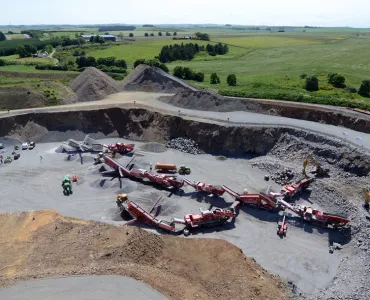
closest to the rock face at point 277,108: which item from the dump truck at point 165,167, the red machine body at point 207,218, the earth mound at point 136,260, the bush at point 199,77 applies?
the dump truck at point 165,167

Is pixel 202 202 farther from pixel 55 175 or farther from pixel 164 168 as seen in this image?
pixel 55 175

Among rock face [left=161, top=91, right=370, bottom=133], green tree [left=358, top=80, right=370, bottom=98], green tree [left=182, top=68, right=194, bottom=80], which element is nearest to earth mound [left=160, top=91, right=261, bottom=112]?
rock face [left=161, top=91, right=370, bottom=133]

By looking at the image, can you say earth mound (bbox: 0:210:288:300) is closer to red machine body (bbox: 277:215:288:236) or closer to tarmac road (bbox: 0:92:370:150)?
red machine body (bbox: 277:215:288:236)

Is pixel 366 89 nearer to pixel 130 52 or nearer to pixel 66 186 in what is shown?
pixel 66 186

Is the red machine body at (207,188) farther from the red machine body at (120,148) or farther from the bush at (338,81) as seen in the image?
the bush at (338,81)

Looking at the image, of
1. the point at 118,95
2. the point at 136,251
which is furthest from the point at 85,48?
the point at 136,251
